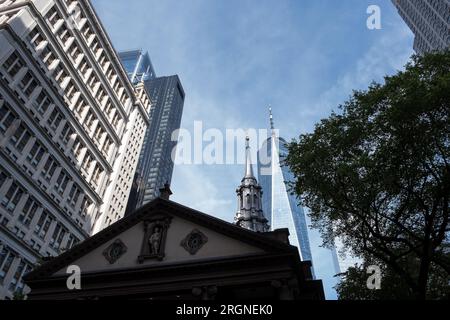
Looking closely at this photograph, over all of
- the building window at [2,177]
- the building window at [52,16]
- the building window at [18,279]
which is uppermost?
the building window at [52,16]

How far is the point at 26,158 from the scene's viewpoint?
145 ft

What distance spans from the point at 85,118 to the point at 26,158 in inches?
599

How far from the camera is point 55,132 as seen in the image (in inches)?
1980

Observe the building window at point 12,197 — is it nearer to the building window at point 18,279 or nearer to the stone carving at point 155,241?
the building window at point 18,279

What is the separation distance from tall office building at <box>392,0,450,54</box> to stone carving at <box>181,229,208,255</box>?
50.0 m

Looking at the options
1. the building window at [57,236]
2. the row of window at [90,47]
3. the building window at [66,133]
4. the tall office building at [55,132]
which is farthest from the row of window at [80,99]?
the building window at [57,236]

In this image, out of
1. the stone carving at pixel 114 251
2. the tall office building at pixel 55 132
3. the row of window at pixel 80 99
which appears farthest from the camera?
the row of window at pixel 80 99

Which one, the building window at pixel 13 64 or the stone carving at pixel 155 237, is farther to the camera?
the building window at pixel 13 64

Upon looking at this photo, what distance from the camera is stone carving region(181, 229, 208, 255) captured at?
24.9 m

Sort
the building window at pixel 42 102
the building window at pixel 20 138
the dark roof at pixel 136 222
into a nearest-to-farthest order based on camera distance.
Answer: the dark roof at pixel 136 222 → the building window at pixel 20 138 → the building window at pixel 42 102

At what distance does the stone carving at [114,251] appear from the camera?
86.5 ft

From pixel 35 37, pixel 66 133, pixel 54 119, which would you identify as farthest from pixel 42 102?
pixel 35 37

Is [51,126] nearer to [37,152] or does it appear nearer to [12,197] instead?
[37,152]

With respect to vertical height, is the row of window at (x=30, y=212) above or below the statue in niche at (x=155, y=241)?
above
